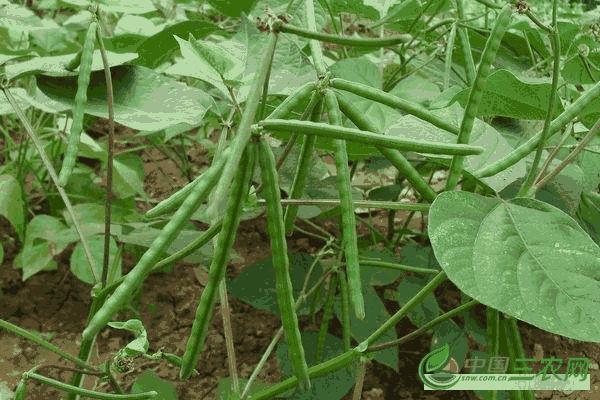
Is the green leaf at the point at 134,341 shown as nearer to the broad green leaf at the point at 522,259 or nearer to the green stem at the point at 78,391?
the green stem at the point at 78,391

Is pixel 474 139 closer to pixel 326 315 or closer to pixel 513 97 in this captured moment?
pixel 513 97

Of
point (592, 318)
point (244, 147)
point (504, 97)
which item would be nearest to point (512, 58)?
point (504, 97)

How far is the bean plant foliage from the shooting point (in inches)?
19.3

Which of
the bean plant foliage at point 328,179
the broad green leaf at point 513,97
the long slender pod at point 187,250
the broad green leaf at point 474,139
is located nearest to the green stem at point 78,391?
the bean plant foliage at point 328,179

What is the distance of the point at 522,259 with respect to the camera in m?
0.55

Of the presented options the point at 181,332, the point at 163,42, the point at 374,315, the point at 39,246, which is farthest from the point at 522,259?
the point at 39,246

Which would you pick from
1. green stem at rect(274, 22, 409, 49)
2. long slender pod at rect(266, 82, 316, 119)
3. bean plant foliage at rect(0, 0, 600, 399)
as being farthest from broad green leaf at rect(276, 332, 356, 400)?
green stem at rect(274, 22, 409, 49)

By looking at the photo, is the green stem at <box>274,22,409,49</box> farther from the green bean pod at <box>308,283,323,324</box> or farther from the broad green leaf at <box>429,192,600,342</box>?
the green bean pod at <box>308,283,323,324</box>

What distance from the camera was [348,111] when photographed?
22.5 inches

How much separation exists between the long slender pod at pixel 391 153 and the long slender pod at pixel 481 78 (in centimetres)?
4

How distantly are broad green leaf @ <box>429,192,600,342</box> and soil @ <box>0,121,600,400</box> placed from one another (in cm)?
62

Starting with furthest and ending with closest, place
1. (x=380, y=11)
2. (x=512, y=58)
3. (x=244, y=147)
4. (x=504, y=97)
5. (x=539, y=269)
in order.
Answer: (x=512, y=58)
(x=380, y=11)
(x=504, y=97)
(x=539, y=269)
(x=244, y=147)

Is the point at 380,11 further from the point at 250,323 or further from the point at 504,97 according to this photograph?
the point at 250,323

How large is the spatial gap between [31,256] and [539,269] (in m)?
1.08
